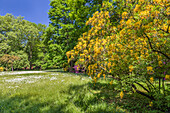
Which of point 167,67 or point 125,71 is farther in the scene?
point 125,71

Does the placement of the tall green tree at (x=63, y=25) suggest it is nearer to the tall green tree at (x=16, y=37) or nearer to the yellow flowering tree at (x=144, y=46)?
the tall green tree at (x=16, y=37)

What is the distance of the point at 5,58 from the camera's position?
28484 mm

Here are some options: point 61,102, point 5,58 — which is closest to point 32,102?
point 61,102

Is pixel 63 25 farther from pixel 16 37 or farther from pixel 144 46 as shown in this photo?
pixel 16 37

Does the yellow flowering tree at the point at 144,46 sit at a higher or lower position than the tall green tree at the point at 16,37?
lower

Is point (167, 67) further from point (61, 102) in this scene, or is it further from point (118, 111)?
point (61, 102)

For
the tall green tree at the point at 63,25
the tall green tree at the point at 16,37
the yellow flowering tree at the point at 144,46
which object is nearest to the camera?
the yellow flowering tree at the point at 144,46

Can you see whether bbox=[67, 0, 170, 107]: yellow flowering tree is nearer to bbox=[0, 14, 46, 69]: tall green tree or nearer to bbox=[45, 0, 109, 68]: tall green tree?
bbox=[45, 0, 109, 68]: tall green tree

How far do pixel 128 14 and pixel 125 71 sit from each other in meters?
2.32

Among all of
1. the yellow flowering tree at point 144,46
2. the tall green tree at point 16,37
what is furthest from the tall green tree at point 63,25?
the yellow flowering tree at point 144,46

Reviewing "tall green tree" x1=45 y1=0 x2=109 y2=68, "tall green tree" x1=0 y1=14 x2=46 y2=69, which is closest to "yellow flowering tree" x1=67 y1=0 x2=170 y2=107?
"tall green tree" x1=45 y1=0 x2=109 y2=68

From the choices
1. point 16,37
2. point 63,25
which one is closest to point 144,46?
point 63,25

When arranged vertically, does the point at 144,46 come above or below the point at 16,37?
below

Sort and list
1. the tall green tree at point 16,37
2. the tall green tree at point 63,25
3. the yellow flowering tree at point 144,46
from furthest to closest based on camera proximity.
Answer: the tall green tree at point 16,37
the tall green tree at point 63,25
the yellow flowering tree at point 144,46
